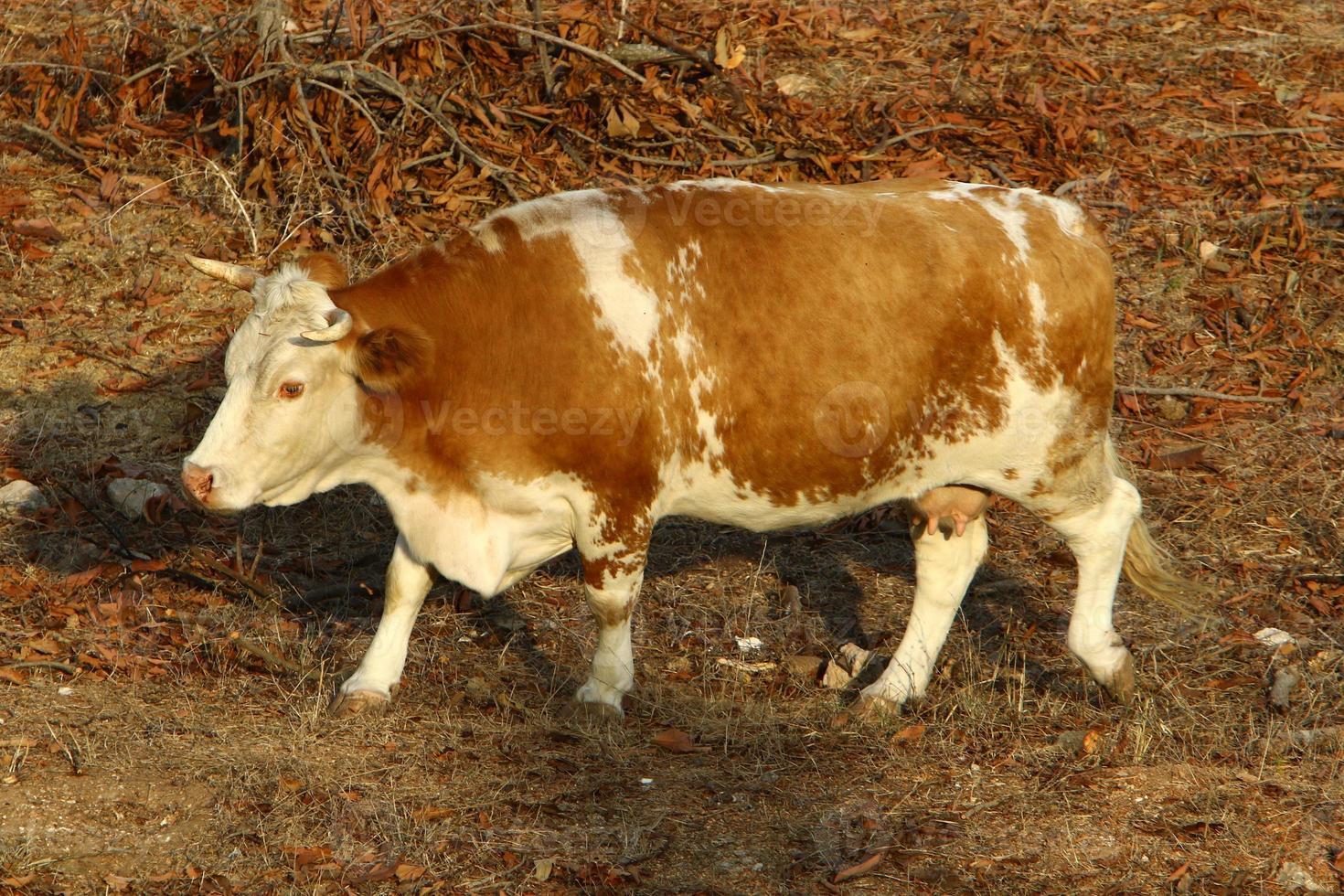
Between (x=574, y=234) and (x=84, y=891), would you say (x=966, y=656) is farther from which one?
(x=84, y=891)

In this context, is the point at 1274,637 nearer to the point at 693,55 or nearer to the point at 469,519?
the point at 469,519

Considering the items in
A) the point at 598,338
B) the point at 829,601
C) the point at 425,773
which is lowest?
the point at 829,601

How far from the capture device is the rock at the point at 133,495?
278 inches

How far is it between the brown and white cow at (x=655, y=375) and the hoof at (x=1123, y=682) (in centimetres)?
73

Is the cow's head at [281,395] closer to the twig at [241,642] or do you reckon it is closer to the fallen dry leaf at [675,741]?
the twig at [241,642]

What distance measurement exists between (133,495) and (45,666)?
1.46 metres

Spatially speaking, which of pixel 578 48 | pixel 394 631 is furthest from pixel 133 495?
pixel 578 48

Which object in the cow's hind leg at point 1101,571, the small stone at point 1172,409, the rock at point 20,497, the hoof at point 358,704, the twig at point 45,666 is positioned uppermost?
the cow's hind leg at point 1101,571

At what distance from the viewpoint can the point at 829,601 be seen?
23.0 ft

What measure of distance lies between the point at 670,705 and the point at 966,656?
130 cm

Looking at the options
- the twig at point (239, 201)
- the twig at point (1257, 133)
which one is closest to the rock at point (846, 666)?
the twig at point (239, 201)

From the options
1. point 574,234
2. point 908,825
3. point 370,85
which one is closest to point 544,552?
point 574,234

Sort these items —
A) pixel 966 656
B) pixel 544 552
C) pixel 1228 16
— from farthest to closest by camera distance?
pixel 1228 16, pixel 966 656, pixel 544 552

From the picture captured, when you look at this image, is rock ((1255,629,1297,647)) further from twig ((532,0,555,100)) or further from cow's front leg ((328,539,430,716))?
twig ((532,0,555,100))
